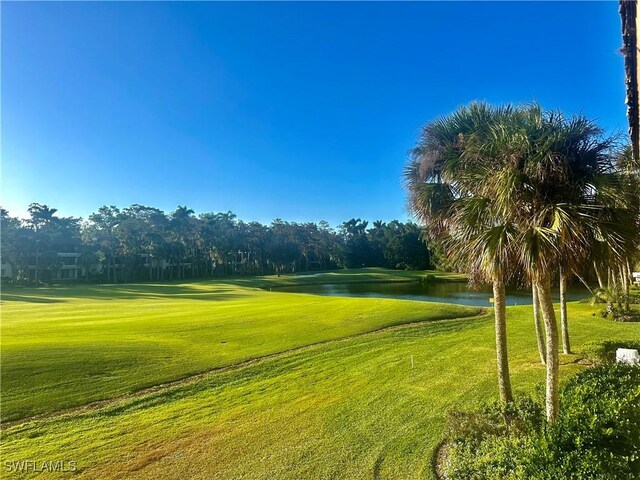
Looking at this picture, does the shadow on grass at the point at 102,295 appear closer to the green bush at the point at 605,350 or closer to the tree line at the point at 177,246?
the tree line at the point at 177,246

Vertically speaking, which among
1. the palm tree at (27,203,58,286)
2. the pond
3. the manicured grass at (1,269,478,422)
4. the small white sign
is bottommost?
the pond

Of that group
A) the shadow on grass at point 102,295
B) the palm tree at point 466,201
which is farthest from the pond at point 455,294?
the palm tree at point 466,201

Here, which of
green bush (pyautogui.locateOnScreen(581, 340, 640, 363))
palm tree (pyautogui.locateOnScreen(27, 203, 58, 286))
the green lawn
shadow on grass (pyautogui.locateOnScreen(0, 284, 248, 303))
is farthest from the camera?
palm tree (pyautogui.locateOnScreen(27, 203, 58, 286))

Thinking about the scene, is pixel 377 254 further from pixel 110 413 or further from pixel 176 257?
pixel 110 413

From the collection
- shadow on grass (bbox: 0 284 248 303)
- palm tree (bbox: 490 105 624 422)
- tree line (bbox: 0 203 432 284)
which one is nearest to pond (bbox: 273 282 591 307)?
tree line (bbox: 0 203 432 284)

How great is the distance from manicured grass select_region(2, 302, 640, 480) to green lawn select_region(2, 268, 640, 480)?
0.03m

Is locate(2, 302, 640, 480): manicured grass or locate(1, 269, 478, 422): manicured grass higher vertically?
locate(1, 269, 478, 422): manicured grass

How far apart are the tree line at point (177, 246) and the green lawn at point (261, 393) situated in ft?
118

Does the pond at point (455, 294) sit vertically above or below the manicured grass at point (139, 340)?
below

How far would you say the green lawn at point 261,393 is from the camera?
6.15 metres

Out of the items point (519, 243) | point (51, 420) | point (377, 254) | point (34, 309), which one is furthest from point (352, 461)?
point (377, 254)

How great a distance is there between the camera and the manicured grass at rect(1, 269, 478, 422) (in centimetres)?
932

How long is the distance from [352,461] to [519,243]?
4181mm

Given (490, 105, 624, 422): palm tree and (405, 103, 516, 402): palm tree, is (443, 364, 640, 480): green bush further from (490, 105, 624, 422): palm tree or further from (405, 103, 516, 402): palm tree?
(405, 103, 516, 402): palm tree
